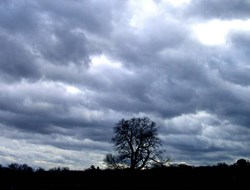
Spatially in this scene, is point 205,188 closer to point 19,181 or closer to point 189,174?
point 189,174

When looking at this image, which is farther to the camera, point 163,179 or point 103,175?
point 103,175

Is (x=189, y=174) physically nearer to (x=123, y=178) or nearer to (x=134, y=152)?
(x=123, y=178)

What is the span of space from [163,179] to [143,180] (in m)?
1.44

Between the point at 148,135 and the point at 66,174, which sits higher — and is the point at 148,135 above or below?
above

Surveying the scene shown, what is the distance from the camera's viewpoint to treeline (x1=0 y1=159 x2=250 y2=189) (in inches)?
841

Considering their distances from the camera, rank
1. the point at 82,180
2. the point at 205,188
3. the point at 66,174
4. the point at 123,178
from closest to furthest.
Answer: the point at 205,188 → the point at 123,178 → the point at 82,180 → the point at 66,174

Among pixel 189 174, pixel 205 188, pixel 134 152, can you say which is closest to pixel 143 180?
pixel 189 174

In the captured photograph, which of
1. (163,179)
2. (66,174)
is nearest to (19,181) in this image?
(66,174)

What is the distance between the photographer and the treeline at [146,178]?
2135 centimetres

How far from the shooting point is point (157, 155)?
2323 inches

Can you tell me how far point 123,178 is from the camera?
84.4 ft

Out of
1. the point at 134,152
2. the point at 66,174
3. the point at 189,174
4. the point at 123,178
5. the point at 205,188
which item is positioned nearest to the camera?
the point at 205,188

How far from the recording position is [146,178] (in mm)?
24781

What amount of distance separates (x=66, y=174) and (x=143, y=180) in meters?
8.87
